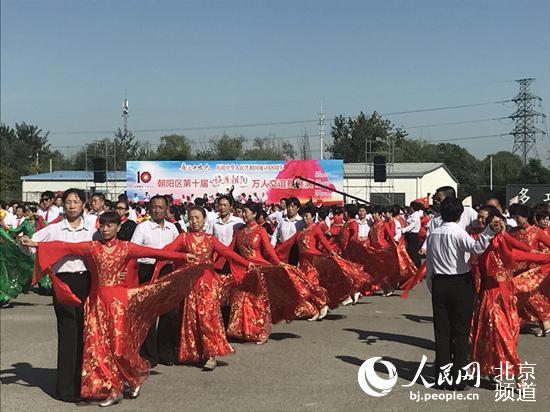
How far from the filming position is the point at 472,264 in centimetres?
696

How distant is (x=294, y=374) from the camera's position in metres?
7.19

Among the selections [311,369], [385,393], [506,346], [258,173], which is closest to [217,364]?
[311,369]

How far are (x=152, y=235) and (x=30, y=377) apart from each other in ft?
6.04

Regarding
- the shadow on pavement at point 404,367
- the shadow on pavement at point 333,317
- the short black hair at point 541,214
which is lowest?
the shadow on pavement at point 333,317

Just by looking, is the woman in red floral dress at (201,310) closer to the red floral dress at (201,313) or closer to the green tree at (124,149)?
the red floral dress at (201,313)

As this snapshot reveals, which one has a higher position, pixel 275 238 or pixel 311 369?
pixel 275 238

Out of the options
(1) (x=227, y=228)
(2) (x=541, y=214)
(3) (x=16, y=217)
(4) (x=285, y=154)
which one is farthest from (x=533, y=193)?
(4) (x=285, y=154)

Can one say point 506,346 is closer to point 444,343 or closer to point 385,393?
point 444,343

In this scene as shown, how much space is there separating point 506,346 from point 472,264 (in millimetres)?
852

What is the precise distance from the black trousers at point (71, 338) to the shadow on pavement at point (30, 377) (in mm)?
233

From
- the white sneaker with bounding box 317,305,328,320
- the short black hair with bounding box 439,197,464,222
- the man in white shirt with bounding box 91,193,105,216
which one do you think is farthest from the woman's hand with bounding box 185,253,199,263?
the white sneaker with bounding box 317,305,328,320

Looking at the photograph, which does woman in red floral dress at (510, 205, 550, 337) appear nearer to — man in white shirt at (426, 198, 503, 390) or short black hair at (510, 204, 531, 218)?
short black hair at (510, 204, 531, 218)

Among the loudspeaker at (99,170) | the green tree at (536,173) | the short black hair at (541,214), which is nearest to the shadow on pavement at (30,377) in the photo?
the short black hair at (541,214)

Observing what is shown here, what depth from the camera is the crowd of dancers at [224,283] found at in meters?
6.20
